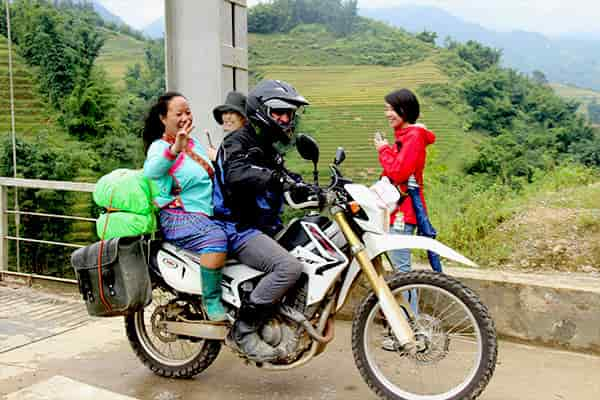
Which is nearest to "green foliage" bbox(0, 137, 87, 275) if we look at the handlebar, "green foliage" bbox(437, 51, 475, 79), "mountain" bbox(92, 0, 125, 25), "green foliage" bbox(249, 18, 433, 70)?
"mountain" bbox(92, 0, 125, 25)

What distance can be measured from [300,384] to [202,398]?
0.55 metres

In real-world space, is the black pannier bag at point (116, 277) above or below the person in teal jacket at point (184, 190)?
below

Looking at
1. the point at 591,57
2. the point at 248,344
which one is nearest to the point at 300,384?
the point at 248,344

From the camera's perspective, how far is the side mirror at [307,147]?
2979mm

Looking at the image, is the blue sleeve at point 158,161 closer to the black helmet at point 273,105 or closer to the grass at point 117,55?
the black helmet at point 273,105

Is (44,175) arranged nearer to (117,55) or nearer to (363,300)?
(117,55)

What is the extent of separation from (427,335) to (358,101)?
82.4 feet

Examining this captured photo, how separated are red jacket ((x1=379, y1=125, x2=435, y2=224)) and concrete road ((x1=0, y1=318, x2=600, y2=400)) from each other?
102 centimetres

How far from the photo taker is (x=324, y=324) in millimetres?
3105

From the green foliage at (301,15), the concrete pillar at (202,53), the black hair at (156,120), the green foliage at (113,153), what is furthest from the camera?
the green foliage at (301,15)

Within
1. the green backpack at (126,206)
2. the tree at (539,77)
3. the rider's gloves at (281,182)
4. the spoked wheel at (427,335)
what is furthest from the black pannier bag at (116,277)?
the tree at (539,77)

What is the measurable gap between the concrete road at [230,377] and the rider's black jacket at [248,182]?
0.90 m

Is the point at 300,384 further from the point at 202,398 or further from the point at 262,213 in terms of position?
the point at 262,213

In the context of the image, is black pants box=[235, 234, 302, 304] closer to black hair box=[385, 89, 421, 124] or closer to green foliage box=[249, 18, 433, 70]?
black hair box=[385, 89, 421, 124]
